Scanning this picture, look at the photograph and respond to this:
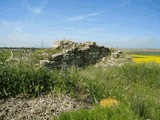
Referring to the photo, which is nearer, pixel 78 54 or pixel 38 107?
pixel 38 107

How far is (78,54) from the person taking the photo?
77.8 feet

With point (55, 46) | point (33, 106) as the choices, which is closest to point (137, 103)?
point (33, 106)

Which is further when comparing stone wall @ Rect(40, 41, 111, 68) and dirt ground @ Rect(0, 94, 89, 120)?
stone wall @ Rect(40, 41, 111, 68)

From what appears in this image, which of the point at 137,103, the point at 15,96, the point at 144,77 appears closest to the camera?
the point at 137,103

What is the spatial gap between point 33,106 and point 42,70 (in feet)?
6.96

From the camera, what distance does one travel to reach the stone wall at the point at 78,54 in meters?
22.6

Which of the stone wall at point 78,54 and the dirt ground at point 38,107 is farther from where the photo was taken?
the stone wall at point 78,54

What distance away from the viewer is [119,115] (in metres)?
5.77

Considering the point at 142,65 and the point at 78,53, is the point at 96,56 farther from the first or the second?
the point at 142,65

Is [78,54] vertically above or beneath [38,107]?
above

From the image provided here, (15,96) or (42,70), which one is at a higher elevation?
(42,70)

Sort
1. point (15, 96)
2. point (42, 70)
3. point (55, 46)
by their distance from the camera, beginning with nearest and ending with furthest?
point (15, 96) → point (42, 70) → point (55, 46)

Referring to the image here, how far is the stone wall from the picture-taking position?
22.6m

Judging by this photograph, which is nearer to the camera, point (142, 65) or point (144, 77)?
point (144, 77)
